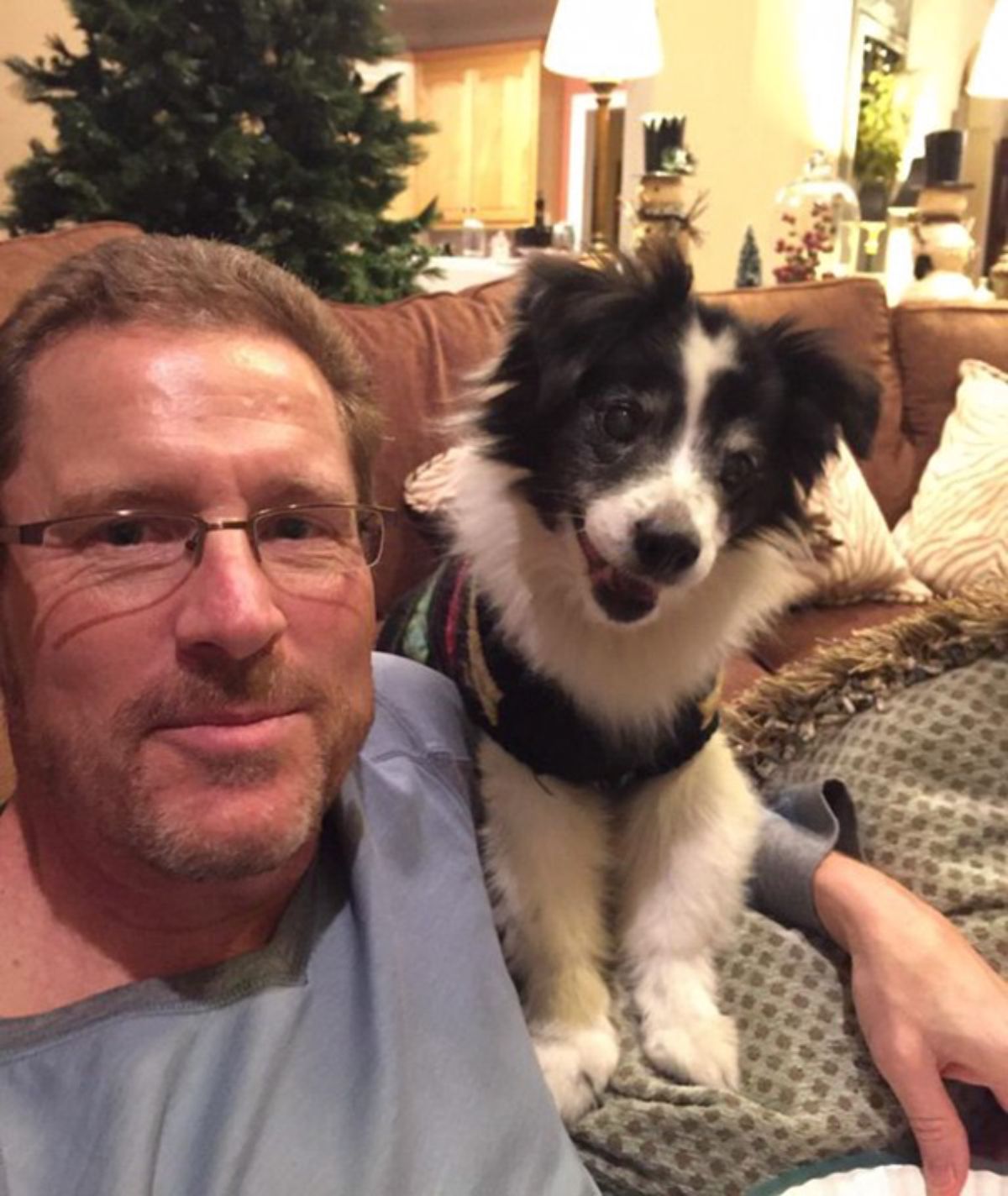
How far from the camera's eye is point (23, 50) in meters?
3.85

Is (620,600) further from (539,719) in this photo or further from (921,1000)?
(921,1000)

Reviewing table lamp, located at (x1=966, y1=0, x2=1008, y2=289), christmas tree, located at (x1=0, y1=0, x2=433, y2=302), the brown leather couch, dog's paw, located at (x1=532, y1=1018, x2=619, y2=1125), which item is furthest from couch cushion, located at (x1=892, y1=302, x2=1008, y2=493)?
dog's paw, located at (x1=532, y1=1018, x2=619, y2=1125)

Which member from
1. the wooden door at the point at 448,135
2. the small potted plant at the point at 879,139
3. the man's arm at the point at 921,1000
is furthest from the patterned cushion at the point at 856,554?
the wooden door at the point at 448,135

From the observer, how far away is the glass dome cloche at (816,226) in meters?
4.63

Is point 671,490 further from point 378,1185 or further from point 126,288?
point 378,1185

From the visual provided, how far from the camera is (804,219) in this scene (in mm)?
5598

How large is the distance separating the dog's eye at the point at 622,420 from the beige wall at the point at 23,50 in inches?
121

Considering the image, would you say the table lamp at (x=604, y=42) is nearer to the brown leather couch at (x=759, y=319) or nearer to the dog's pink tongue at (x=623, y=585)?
the brown leather couch at (x=759, y=319)

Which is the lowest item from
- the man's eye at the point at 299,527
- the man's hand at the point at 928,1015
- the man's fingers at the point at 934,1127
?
the man's fingers at the point at 934,1127

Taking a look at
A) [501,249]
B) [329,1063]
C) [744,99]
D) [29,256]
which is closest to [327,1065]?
[329,1063]

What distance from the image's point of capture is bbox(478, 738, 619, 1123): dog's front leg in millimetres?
1346

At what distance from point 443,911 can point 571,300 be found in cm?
84

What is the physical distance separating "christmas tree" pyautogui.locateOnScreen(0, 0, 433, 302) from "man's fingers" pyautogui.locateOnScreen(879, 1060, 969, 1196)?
2.63m

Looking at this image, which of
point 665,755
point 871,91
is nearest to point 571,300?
point 665,755
